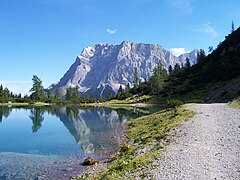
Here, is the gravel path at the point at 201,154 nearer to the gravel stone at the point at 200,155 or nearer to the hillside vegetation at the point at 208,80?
the gravel stone at the point at 200,155

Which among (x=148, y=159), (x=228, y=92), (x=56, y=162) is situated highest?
(x=228, y=92)

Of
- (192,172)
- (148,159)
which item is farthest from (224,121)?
(192,172)

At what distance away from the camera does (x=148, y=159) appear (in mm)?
20188

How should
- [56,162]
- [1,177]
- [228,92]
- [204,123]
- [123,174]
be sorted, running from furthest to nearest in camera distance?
[228,92], [204,123], [56,162], [1,177], [123,174]

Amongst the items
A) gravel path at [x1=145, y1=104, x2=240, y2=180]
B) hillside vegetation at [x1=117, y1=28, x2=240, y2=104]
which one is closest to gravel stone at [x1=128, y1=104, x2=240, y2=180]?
gravel path at [x1=145, y1=104, x2=240, y2=180]

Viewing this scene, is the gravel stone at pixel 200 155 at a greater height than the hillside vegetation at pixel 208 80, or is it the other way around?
the hillside vegetation at pixel 208 80

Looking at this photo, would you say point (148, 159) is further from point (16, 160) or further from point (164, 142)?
point (16, 160)

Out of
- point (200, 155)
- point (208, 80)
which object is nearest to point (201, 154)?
point (200, 155)

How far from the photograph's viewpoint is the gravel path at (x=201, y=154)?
51.6 feet

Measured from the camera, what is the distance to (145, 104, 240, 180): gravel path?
15.7m

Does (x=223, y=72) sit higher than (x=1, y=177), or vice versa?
(x=223, y=72)

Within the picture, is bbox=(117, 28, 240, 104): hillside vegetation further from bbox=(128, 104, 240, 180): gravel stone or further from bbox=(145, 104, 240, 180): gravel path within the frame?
bbox=(128, 104, 240, 180): gravel stone

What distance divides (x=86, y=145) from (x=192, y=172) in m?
25.4

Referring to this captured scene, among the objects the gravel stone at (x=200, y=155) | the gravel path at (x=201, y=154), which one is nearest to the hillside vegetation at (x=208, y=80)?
the gravel path at (x=201, y=154)
